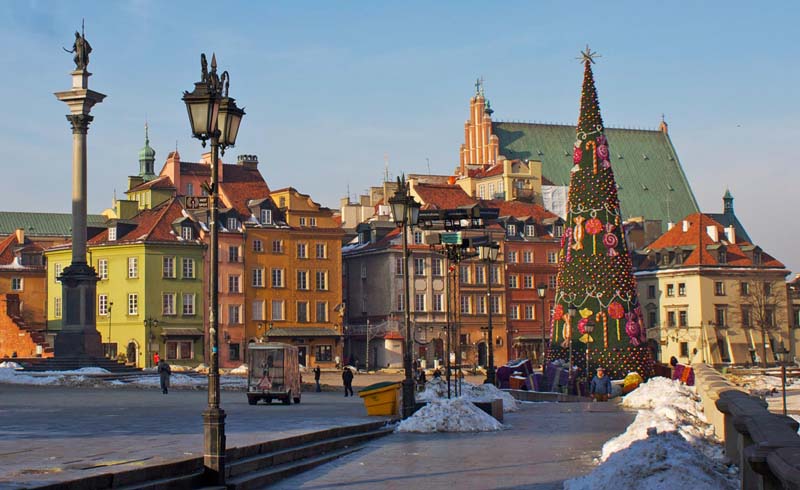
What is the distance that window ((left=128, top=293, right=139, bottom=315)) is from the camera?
87125mm

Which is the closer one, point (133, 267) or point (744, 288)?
point (133, 267)

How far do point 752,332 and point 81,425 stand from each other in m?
87.4

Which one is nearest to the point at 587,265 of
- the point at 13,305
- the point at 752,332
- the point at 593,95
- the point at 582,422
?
the point at 593,95

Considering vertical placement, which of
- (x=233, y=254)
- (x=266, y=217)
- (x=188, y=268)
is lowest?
(x=188, y=268)

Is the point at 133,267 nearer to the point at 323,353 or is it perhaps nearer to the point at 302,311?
the point at 302,311

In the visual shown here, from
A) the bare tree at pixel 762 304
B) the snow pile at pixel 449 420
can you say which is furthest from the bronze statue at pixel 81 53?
the bare tree at pixel 762 304

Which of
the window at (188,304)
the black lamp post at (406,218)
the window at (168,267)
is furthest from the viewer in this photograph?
the window at (188,304)

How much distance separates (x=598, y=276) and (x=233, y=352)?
45.0 m

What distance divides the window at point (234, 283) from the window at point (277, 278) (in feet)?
9.09

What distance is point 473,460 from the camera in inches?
846

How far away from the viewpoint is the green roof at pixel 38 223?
124 metres

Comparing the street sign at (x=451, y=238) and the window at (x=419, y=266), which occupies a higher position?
the window at (x=419, y=266)

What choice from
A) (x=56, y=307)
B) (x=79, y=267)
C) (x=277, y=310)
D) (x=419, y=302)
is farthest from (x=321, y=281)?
(x=79, y=267)

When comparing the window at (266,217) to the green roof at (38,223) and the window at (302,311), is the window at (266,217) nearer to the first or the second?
the window at (302,311)
